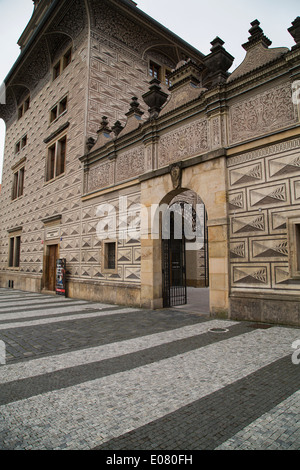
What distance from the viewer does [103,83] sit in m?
14.0

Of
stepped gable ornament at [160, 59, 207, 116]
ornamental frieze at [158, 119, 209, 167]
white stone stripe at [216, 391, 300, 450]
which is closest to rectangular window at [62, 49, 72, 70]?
stepped gable ornament at [160, 59, 207, 116]

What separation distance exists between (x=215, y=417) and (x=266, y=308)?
164 inches

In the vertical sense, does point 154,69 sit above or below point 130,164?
above

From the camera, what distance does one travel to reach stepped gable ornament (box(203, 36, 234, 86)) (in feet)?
24.6

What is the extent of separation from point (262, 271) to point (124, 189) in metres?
5.80

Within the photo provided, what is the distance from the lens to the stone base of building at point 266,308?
5.67 meters

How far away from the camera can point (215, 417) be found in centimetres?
234

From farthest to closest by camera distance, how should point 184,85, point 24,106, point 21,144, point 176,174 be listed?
1. point 24,106
2. point 21,144
3. point 184,85
4. point 176,174

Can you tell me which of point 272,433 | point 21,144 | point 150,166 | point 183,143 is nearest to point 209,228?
point 183,143

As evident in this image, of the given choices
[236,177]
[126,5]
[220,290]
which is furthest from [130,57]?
[220,290]

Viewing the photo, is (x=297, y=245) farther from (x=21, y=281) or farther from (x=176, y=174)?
(x=21, y=281)

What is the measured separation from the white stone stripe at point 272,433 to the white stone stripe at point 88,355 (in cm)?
223

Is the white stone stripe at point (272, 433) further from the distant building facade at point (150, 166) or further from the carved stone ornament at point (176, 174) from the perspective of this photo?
the carved stone ornament at point (176, 174)

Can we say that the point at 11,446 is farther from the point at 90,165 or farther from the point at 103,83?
the point at 103,83
